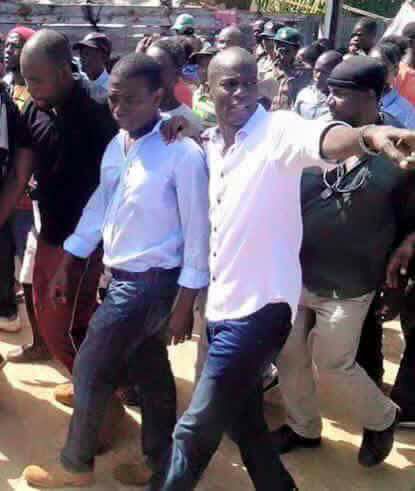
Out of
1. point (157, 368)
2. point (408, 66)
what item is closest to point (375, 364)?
point (157, 368)

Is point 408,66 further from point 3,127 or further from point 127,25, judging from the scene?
point 127,25

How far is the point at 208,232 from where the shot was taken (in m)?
2.68

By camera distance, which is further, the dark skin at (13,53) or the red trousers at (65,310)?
the dark skin at (13,53)

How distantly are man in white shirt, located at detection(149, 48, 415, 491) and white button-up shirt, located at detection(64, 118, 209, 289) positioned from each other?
12cm

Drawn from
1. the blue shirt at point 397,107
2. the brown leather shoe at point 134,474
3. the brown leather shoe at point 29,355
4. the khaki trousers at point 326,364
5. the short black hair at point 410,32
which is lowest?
the brown leather shoe at point 29,355

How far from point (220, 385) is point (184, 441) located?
0.25 m

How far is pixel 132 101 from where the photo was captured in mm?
2707

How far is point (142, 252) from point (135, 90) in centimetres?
60

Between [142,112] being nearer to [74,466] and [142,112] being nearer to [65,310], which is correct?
[65,310]

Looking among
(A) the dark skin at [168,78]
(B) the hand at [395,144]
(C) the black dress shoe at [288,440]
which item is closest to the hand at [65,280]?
(A) the dark skin at [168,78]

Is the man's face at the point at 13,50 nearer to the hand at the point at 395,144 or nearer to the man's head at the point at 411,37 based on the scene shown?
the man's head at the point at 411,37

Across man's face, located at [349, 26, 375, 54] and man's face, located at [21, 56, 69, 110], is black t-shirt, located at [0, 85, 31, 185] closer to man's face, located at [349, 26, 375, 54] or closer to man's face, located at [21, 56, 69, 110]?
man's face, located at [21, 56, 69, 110]

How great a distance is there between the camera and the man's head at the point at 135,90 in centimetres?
268

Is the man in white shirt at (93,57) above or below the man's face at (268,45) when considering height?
above
